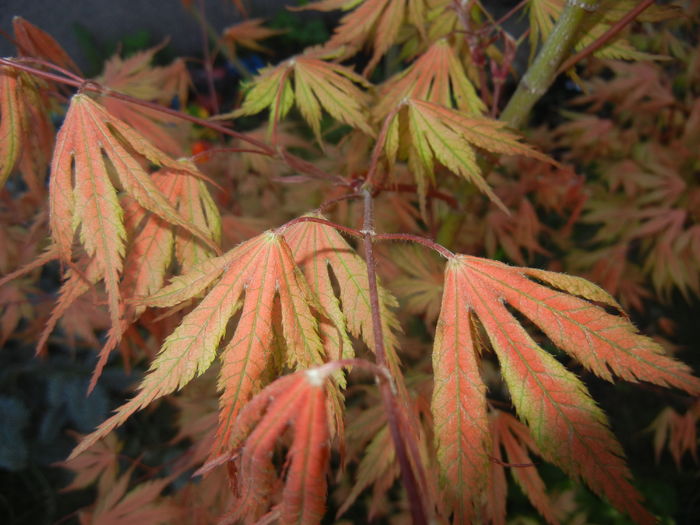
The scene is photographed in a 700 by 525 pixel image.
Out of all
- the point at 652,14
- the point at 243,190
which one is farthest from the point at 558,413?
the point at 243,190

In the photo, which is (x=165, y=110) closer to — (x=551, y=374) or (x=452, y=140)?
(x=452, y=140)

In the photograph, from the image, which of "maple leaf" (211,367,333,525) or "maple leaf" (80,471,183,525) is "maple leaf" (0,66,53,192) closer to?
"maple leaf" (211,367,333,525)

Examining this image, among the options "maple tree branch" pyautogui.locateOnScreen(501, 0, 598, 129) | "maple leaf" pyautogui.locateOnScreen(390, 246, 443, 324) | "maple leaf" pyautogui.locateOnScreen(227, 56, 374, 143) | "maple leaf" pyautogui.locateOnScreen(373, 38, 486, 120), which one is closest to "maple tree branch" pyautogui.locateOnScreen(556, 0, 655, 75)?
"maple tree branch" pyautogui.locateOnScreen(501, 0, 598, 129)

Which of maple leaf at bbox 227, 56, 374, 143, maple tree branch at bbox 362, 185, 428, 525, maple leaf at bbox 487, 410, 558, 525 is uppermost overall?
maple leaf at bbox 227, 56, 374, 143

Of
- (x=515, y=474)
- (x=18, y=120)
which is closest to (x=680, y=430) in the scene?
(x=515, y=474)

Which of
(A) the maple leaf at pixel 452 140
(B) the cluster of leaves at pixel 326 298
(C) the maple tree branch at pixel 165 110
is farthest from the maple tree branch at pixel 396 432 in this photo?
(C) the maple tree branch at pixel 165 110

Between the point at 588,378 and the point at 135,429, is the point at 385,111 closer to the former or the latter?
the point at 588,378
